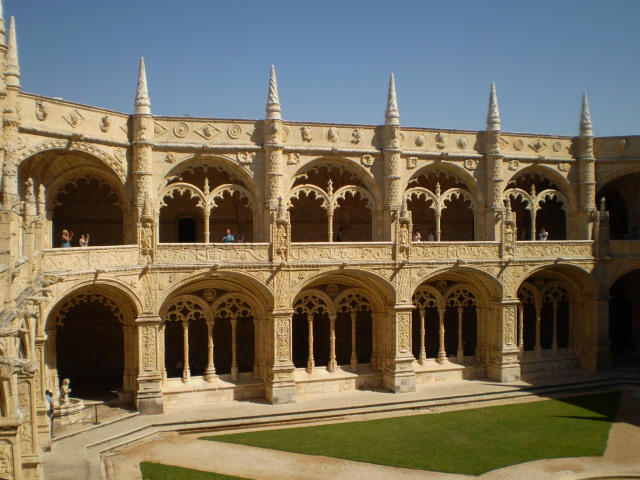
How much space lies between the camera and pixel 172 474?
54.8 ft

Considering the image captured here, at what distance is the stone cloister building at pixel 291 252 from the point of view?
2130 centimetres

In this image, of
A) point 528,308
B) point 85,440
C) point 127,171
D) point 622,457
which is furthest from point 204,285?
point 528,308

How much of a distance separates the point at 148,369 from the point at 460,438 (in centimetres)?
1089

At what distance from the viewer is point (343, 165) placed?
2503cm

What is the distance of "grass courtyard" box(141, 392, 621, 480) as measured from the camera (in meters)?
17.9

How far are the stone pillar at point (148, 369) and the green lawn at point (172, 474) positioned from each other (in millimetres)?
4213

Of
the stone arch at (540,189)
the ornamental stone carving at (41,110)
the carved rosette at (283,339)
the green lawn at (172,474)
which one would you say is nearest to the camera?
the green lawn at (172,474)

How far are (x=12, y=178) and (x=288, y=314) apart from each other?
10481 millimetres

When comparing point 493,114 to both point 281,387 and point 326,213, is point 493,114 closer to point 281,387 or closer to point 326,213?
point 326,213

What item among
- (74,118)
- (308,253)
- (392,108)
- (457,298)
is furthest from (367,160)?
(74,118)

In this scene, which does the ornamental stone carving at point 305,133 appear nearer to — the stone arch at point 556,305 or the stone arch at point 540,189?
the stone arch at point 540,189

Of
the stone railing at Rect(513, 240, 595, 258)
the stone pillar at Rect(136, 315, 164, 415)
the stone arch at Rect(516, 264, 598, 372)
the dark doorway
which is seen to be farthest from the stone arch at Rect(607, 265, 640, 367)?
the stone pillar at Rect(136, 315, 164, 415)

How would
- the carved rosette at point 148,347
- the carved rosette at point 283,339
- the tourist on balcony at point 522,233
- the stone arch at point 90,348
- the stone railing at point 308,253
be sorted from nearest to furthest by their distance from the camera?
the stone railing at point 308,253 → the carved rosette at point 148,347 → the carved rosette at point 283,339 → the stone arch at point 90,348 → the tourist on balcony at point 522,233

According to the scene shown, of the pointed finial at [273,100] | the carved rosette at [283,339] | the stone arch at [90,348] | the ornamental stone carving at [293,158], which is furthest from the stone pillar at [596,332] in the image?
the stone arch at [90,348]
